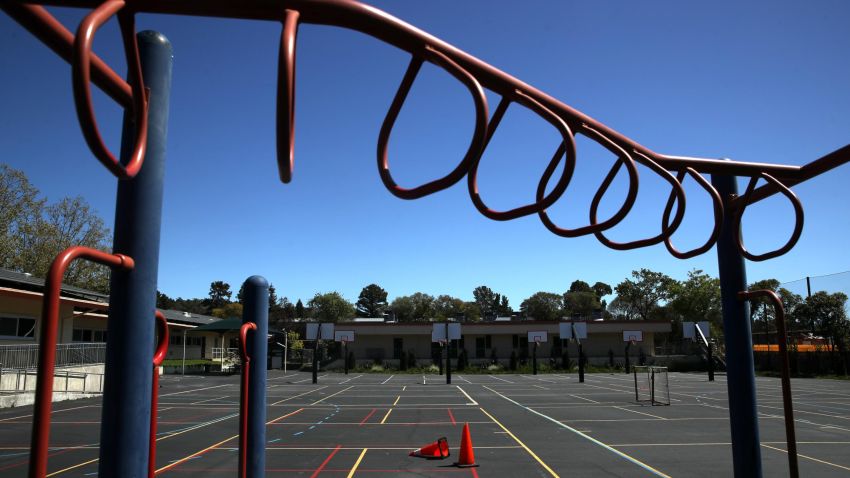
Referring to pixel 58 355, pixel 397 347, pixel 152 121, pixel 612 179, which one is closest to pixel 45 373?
pixel 152 121

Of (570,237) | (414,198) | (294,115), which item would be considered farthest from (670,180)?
(294,115)

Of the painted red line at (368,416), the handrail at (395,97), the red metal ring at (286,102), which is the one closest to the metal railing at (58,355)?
the painted red line at (368,416)

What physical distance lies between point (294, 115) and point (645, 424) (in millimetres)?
16620

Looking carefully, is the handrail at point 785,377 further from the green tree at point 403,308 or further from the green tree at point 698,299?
the green tree at point 403,308

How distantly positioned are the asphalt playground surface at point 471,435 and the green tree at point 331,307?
6861 centimetres

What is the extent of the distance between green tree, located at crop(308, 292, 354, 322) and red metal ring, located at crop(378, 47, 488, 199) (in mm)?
92398

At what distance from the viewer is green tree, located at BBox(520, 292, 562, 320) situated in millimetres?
110688

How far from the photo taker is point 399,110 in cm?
253

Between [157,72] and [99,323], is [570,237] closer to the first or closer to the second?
[157,72]

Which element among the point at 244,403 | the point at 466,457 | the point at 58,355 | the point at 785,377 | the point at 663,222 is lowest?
the point at 466,457

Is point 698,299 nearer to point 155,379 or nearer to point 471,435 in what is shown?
point 471,435

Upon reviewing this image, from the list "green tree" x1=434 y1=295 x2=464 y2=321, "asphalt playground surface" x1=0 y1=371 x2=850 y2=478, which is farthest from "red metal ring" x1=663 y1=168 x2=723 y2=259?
"green tree" x1=434 y1=295 x2=464 y2=321

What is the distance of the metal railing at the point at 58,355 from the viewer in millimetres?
23219

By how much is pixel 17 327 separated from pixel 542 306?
94.8 m
